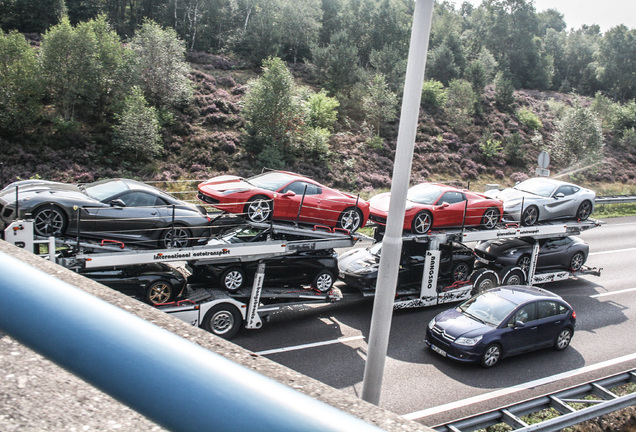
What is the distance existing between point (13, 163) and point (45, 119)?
4.37m

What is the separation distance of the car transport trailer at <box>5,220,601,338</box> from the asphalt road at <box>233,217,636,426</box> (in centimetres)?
56

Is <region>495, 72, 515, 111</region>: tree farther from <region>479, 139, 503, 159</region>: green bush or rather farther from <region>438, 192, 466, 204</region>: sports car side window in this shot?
<region>438, 192, 466, 204</region>: sports car side window

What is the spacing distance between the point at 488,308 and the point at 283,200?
5.41 meters

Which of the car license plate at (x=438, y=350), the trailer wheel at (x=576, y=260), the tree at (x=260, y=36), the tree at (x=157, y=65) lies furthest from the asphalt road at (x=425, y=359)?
the tree at (x=260, y=36)

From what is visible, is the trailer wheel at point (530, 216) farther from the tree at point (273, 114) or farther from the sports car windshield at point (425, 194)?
the tree at point (273, 114)

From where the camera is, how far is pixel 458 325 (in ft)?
39.8

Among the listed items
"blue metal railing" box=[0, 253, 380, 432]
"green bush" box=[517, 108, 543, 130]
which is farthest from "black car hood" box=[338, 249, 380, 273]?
"green bush" box=[517, 108, 543, 130]

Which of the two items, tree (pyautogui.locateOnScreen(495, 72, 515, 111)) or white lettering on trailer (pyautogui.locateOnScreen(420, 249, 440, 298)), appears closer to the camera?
white lettering on trailer (pyautogui.locateOnScreen(420, 249, 440, 298))

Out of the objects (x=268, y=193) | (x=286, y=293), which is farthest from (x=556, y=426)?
(x=268, y=193)

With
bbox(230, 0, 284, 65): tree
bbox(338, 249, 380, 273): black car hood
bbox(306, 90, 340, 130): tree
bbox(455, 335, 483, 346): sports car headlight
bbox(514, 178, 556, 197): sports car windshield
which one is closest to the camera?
bbox(455, 335, 483, 346): sports car headlight

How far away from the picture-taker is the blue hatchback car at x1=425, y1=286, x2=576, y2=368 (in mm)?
11648

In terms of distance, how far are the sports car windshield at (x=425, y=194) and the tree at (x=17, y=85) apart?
835 inches

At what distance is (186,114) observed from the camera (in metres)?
34.3

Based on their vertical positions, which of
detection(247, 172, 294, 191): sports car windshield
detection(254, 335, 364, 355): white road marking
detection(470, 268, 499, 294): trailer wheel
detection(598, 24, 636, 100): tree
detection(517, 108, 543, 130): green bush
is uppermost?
detection(598, 24, 636, 100): tree
